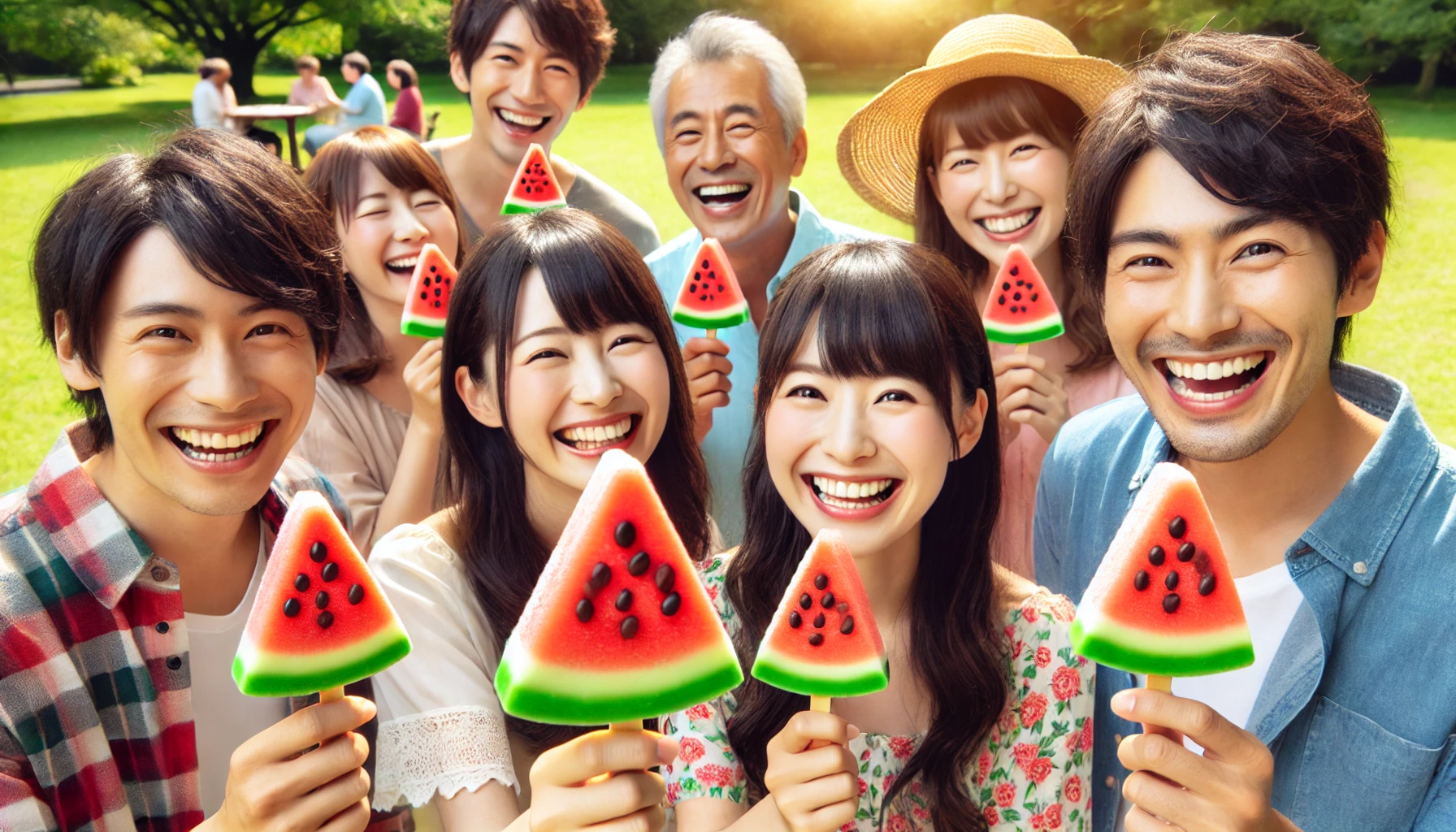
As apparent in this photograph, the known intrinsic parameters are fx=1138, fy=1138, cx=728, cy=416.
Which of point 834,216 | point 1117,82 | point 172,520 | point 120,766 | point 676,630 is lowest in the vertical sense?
point 834,216

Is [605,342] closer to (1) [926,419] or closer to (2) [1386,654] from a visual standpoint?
(1) [926,419]

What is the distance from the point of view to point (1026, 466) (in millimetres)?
4730

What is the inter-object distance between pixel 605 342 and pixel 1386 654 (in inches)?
89.5

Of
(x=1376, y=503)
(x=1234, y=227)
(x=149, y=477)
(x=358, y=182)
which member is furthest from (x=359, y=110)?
(x=1376, y=503)

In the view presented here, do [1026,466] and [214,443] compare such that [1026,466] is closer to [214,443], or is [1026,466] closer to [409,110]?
[214,443]

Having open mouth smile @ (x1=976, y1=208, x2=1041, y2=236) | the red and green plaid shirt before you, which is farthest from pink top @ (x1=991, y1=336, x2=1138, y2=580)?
the red and green plaid shirt

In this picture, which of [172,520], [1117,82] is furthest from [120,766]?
[1117,82]

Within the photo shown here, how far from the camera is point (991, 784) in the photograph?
294 cm

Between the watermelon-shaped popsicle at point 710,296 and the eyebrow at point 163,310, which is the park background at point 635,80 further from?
the watermelon-shaped popsicle at point 710,296

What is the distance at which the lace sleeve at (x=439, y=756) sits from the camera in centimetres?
296

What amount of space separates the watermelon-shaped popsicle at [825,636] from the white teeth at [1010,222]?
2.73 meters

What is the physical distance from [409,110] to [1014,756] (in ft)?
63.5

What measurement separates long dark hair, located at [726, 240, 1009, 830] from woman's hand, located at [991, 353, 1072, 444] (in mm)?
1051

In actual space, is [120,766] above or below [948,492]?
below
